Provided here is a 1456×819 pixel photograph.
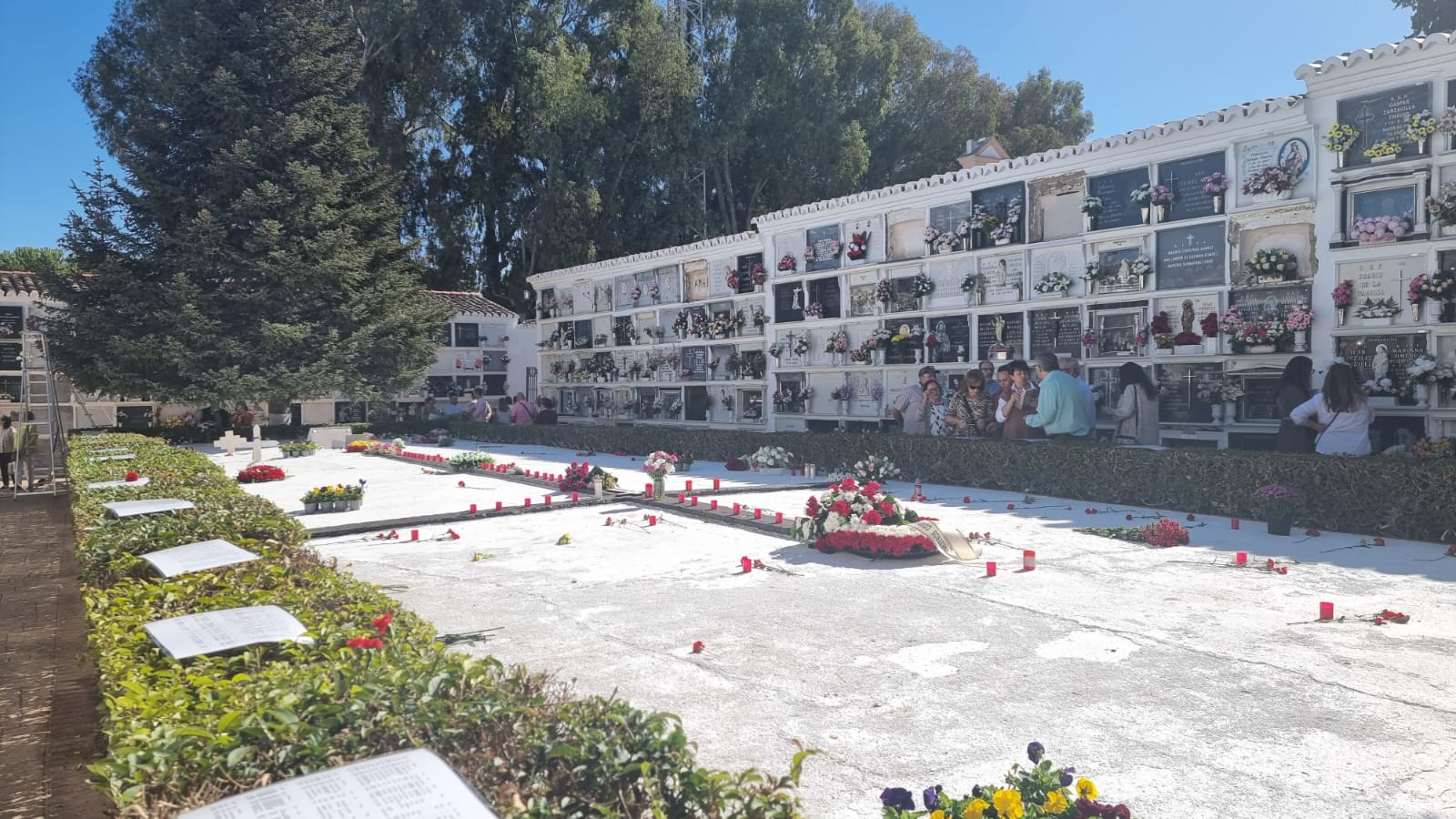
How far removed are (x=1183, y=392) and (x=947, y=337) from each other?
16.5ft

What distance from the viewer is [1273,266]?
45.3ft

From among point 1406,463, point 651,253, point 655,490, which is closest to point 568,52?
point 651,253

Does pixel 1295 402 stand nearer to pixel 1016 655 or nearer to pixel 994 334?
pixel 994 334

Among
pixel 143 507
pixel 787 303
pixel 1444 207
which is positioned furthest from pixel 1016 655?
pixel 787 303

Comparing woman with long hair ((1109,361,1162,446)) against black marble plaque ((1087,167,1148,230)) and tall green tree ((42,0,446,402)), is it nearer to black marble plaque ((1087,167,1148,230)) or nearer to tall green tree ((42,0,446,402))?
black marble plaque ((1087,167,1148,230))

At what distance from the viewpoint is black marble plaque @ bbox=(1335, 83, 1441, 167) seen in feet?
40.9

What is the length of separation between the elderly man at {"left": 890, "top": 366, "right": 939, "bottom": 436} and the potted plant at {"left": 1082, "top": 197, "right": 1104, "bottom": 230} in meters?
3.73

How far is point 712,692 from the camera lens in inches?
201

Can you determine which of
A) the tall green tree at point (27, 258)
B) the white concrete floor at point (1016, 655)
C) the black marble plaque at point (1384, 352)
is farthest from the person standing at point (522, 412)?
the tall green tree at point (27, 258)

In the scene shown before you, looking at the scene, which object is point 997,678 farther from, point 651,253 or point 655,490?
point 651,253

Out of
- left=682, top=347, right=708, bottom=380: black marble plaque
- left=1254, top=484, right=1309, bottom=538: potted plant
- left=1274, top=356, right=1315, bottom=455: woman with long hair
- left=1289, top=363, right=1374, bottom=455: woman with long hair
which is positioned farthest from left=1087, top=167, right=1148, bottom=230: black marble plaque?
left=682, top=347, right=708, bottom=380: black marble plaque

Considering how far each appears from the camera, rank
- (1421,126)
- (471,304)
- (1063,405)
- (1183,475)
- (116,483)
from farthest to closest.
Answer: (471,304), (1063,405), (1421,126), (1183,475), (116,483)

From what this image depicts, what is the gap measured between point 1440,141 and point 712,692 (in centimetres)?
1286

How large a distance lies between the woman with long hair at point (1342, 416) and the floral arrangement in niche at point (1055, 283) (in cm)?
601
